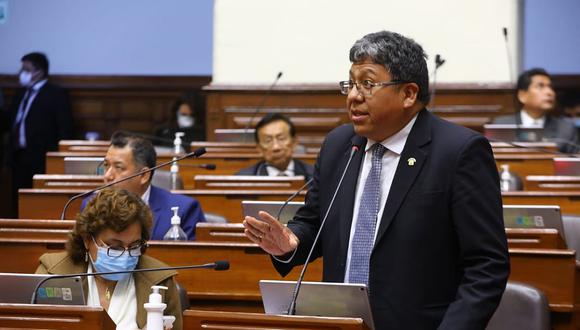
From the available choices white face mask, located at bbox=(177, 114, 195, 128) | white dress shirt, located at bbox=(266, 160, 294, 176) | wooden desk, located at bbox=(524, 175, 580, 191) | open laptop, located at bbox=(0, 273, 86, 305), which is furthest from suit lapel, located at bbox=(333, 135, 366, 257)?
white face mask, located at bbox=(177, 114, 195, 128)

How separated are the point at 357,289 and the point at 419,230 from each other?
0.74 feet

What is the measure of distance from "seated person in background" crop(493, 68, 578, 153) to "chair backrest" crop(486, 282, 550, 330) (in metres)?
4.14

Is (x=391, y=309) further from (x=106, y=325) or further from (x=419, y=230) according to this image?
(x=106, y=325)

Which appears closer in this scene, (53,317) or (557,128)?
(53,317)

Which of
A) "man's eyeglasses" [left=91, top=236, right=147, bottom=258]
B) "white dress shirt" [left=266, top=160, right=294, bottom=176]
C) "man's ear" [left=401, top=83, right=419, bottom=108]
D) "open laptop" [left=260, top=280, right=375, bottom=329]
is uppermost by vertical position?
"man's ear" [left=401, top=83, right=419, bottom=108]

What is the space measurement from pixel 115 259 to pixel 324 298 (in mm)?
1087

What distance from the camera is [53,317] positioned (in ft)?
9.06

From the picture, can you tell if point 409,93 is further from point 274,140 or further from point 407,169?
point 274,140

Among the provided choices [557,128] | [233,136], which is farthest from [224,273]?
[557,128]

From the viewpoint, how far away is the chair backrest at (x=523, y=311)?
3352 millimetres

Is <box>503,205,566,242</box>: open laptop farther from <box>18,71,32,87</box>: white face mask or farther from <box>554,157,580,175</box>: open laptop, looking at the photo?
<box>18,71,32,87</box>: white face mask

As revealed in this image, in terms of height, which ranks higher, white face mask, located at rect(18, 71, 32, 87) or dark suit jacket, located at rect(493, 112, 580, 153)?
white face mask, located at rect(18, 71, 32, 87)

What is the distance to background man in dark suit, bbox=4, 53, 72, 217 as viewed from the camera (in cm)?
937

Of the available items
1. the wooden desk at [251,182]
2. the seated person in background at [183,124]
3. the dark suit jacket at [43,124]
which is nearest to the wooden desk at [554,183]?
the wooden desk at [251,182]
